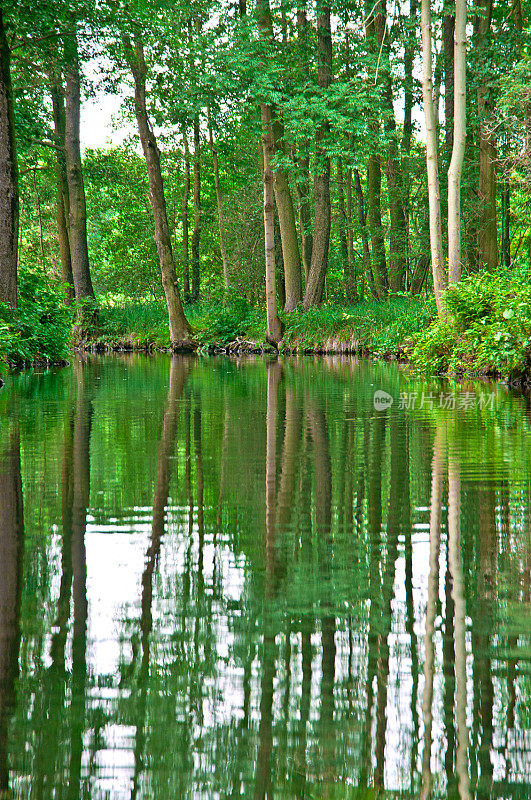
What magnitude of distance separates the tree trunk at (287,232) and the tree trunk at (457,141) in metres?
10.7

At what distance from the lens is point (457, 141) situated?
15.2m

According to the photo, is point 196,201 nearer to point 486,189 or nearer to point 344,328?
point 344,328

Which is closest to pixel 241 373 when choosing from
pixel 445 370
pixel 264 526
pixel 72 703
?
pixel 445 370

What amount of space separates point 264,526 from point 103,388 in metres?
8.80

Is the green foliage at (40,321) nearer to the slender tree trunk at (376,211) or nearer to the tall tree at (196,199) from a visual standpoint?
the slender tree trunk at (376,211)

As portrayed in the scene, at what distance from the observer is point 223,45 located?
857 inches

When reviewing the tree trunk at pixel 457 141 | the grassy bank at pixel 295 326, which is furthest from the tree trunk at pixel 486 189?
the tree trunk at pixel 457 141

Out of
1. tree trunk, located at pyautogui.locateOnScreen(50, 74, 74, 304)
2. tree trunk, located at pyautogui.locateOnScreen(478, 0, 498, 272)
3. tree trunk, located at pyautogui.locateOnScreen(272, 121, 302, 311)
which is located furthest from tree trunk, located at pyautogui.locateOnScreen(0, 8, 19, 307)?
tree trunk, located at pyautogui.locateOnScreen(50, 74, 74, 304)

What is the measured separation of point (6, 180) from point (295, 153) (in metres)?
14.1

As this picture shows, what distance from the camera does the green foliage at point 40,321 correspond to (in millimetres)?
15617

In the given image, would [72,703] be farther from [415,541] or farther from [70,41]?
[70,41]

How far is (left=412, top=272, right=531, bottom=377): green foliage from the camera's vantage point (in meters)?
11.5

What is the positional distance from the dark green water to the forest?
7.66 metres

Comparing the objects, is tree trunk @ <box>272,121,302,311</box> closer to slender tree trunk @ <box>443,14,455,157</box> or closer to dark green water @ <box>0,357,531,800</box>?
slender tree trunk @ <box>443,14,455,157</box>
